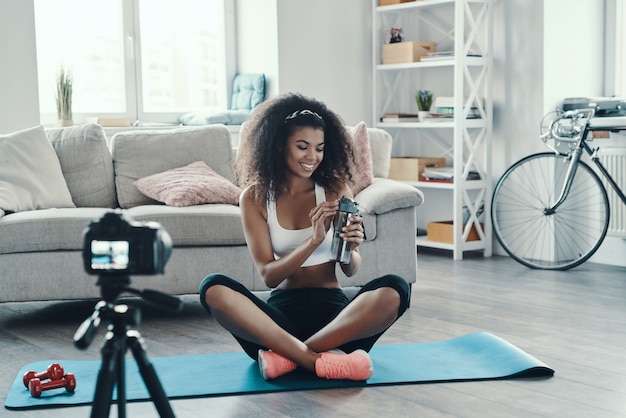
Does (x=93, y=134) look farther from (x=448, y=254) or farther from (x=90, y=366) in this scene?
(x=448, y=254)

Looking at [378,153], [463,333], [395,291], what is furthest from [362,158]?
[395,291]

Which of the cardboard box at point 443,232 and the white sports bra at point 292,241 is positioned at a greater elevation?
the white sports bra at point 292,241

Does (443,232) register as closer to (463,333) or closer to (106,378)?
(463,333)

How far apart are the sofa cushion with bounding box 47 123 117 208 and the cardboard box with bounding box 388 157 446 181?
2.04 metres

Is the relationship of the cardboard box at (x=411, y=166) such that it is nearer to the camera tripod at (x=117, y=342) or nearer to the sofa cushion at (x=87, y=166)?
the sofa cushion at (x=87, y=166)

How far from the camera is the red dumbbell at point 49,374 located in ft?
8.69

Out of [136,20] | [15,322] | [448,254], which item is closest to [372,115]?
[448,254]

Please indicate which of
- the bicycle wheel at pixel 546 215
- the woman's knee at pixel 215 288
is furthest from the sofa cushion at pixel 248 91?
the woman's knee at pixel 215 288

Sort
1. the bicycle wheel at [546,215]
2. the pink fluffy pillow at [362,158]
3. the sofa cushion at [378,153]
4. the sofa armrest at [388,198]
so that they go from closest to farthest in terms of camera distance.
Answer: the sofa armrest at [388,198]
the pink fluffy pillow at [362,158]
the sofa cushion at [378,153]
the bicycle wheel at [546,215]

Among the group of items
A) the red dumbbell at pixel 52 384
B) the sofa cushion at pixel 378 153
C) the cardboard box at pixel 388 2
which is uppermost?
the cardboard box at pixel 388 2

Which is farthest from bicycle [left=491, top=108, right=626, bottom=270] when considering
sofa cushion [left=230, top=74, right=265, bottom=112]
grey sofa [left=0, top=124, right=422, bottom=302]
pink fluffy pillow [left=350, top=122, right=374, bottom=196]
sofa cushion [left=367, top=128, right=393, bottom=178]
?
sofa cushion [left=230, top=74, right=265, bottom=112]

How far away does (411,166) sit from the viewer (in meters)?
5.59

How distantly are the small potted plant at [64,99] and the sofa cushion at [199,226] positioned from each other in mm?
1527

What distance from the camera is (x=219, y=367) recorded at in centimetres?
289
